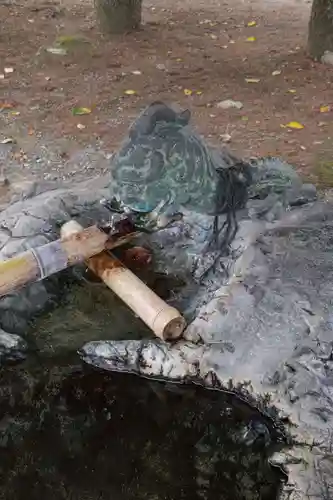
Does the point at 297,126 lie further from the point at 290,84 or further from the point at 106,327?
the point at 106,327

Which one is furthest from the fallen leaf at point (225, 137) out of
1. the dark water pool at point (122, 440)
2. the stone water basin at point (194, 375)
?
the dark water pool at point (122, 440)

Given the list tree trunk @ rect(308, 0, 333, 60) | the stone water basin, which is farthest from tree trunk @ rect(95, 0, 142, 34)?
the stone water basin

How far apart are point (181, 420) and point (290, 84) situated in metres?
4.77

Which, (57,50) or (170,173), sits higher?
(170,173)

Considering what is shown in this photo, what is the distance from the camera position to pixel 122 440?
328cm

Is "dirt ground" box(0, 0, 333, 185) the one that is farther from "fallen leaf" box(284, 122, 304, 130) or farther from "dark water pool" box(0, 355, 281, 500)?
"dark water pool" box(0, 355, 281, 500)

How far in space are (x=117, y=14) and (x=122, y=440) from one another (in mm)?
6264

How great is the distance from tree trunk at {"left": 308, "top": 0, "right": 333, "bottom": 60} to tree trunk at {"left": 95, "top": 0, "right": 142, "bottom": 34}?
213 centimetres

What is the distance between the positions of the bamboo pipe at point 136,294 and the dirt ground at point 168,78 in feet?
6.23

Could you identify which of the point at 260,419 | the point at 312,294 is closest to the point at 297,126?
the point at 312,294

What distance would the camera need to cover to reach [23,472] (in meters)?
3.12

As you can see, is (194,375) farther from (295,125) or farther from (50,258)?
(295,125)

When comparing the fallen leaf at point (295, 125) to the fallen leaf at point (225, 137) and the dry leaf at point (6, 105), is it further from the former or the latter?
the dry leaf at point (6, 105)

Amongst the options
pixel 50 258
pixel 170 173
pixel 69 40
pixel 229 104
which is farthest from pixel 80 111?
pixel 50 258
